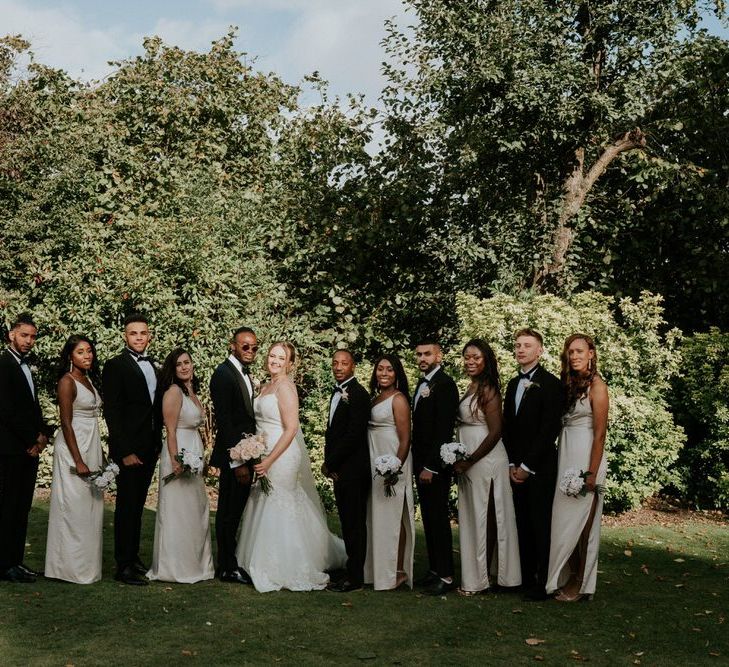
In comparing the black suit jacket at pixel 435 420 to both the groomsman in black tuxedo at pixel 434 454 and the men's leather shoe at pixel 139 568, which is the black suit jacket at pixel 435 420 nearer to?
the groomsman in black tuxedo at pixel 434 454

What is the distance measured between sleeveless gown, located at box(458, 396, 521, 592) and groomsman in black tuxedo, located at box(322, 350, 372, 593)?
812 millimetres

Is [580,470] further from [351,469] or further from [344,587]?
[344,587]

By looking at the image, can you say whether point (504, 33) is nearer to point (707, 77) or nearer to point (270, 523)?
point (707, 77)

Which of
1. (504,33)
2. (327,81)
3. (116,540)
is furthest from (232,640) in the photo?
(327,81)

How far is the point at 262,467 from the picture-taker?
7273mm

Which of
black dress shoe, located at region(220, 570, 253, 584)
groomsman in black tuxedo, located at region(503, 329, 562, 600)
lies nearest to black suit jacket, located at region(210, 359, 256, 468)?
black dress shoe, located at region(220, 570, 253, 584)

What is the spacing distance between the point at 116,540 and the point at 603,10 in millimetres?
10600

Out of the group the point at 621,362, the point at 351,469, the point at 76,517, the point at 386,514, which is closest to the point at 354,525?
the point at 386,514

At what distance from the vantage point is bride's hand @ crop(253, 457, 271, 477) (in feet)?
23.9

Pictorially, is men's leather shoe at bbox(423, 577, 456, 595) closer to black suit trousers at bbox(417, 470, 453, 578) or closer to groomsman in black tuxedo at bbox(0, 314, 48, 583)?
black suit trousers at bbox(417, 470, 453, 578)

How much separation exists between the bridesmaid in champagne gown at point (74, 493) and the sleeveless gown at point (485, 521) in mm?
3005

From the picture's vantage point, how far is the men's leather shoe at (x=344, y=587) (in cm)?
710

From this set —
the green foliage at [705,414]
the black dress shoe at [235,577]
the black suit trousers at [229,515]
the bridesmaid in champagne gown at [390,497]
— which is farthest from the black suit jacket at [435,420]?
the green foliage at [705,414]

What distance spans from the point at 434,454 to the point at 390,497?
0.53 m
